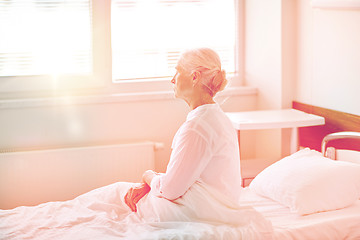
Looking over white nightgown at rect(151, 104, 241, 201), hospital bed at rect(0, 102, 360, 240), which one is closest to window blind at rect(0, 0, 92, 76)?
hospital bed at rect(0, 102, 360, 240)

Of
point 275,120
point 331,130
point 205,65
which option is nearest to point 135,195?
point 205,65

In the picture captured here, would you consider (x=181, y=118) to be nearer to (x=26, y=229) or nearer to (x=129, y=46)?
(x=129, y=46)

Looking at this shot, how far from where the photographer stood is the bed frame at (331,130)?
8.86 feet

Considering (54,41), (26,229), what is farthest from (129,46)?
(26,229)

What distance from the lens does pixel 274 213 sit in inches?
92.9

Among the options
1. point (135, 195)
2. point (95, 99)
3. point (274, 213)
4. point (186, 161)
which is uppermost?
point (95, 99)

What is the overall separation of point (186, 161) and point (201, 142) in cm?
10

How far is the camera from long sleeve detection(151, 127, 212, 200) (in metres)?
2.04

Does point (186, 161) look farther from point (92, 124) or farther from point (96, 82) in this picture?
point (96, 82)

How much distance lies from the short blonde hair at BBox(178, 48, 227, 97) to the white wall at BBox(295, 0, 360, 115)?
94 cm

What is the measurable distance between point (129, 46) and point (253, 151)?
1156mm

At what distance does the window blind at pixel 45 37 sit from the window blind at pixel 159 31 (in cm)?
21

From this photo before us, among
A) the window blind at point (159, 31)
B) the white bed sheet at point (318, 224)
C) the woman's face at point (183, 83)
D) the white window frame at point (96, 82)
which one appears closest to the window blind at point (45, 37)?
the white window frame at point (96, 82)

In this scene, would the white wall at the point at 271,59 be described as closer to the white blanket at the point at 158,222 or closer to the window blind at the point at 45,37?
the window blind at the point at 45,37
